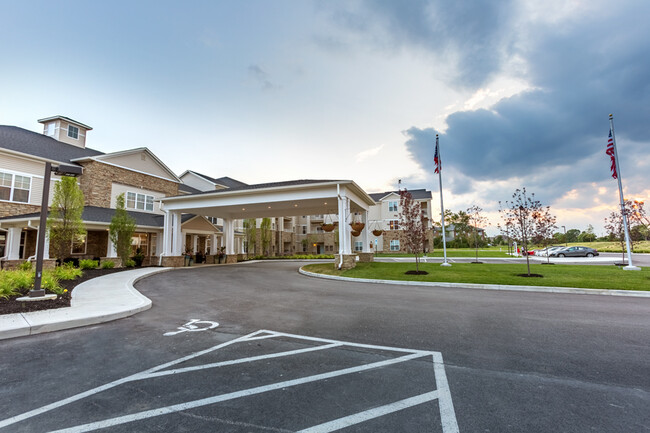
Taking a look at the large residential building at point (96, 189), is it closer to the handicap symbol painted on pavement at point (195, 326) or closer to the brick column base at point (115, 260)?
the brick column base at point (115, 260)

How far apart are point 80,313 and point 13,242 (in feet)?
51.9

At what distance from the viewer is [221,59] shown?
54.8 feet

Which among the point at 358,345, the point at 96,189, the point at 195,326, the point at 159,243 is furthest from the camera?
the point at 159,243

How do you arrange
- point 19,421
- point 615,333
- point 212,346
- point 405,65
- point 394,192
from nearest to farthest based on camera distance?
point 19,421 < point 212,346 < point 615,333 < point 405,65 < point 394,192

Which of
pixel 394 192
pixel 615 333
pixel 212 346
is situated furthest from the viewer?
pixel 394 192

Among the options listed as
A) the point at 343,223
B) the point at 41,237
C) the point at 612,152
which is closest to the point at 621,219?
the point at 612,152

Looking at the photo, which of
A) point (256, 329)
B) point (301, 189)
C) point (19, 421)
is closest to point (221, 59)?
point (301, 189)

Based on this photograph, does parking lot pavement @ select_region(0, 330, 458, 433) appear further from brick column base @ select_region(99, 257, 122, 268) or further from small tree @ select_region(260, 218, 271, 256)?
small tree @ select_region(260, 218, 271, 256)

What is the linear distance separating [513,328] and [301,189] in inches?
553

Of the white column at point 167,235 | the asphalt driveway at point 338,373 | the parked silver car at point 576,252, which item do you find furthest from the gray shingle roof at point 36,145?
the parked silver car at point 576,252

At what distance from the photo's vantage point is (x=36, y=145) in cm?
1977

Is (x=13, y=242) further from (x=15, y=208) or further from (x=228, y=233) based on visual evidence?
(x=228, y=233)

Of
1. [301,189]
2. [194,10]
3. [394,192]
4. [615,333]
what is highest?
[194,10]

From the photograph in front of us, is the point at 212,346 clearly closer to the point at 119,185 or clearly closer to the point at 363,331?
the point at 363,331
